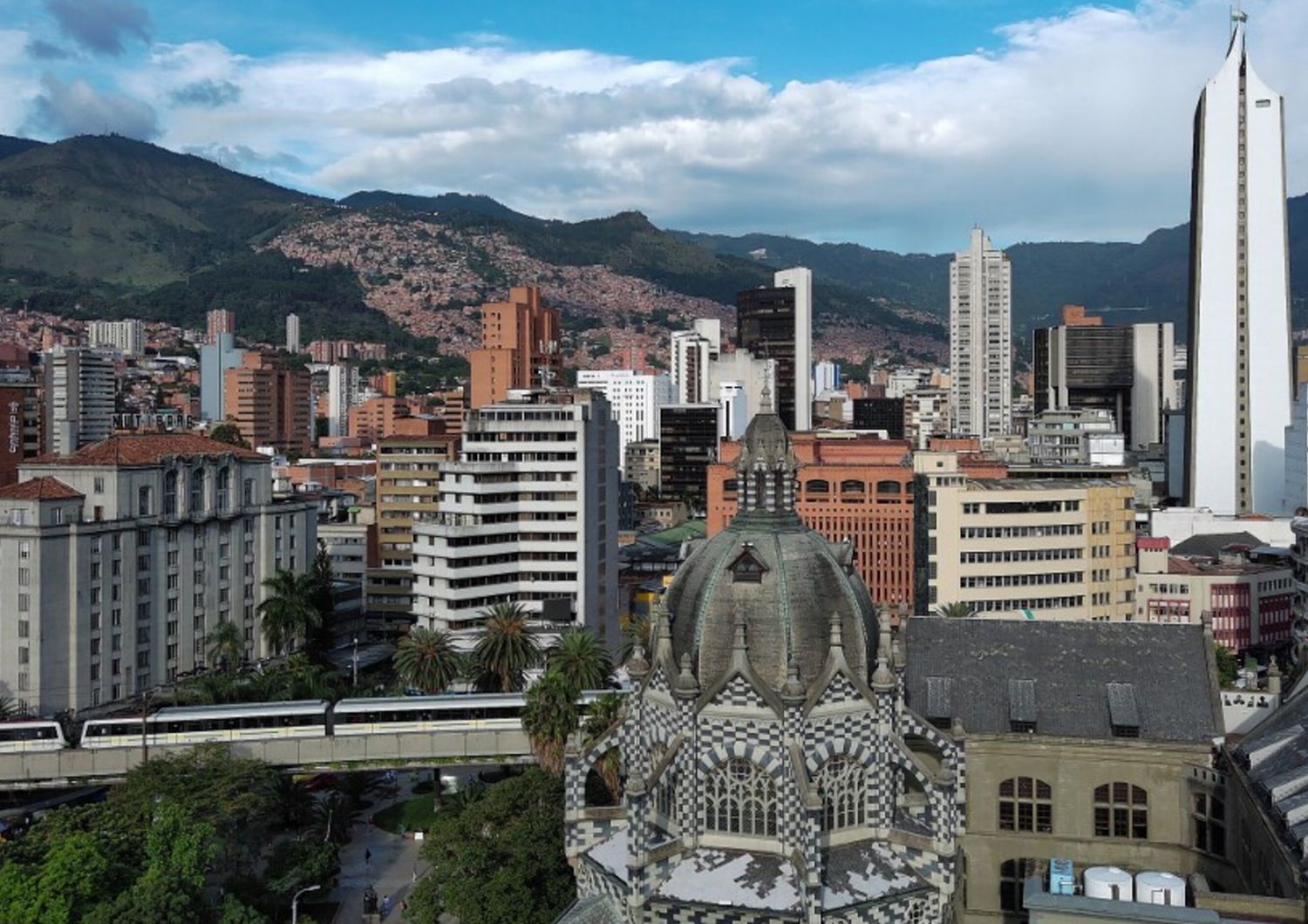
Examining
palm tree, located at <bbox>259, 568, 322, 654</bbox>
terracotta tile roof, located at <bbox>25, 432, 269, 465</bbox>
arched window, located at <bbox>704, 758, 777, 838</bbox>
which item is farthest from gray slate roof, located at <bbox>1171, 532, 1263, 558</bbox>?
arched window, located at <bbox>704, 758, 777, 838</bbox>

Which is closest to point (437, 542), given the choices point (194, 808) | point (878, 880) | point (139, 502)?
point (139, 502)

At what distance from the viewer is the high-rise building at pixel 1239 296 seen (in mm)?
148375

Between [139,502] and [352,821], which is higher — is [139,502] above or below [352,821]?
above

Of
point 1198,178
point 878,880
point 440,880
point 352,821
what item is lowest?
point 352,821

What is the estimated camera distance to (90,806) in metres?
46.8

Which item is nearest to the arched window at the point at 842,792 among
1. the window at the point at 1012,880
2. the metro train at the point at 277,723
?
the window at the point at 1012,880

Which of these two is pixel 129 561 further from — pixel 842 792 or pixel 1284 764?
pixel 1284 764

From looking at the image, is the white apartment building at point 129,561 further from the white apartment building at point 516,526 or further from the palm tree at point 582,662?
the palm tree at point 582,662

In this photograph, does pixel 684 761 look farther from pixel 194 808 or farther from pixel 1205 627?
pixel 194 808

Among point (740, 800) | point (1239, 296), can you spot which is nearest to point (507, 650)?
point (740, 800)

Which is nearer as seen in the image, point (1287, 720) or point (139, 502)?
point (1287, 720)

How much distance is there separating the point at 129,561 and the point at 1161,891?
67809 mm

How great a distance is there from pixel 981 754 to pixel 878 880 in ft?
38.4

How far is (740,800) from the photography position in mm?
29453
